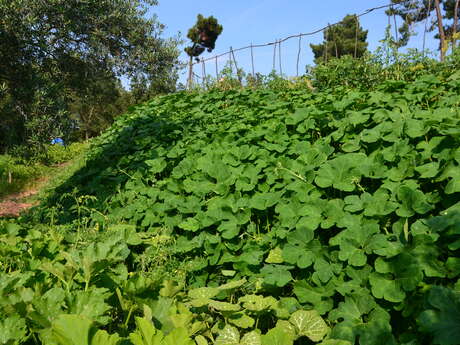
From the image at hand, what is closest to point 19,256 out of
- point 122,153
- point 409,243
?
point 409,243

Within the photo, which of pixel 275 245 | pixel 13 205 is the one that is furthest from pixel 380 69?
pixel 13 205

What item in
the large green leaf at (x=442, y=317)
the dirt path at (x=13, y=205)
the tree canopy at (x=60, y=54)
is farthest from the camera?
the dirt path at (x=13, y=205)

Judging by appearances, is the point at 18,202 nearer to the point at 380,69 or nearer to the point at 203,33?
the point at 380,69

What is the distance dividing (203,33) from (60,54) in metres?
29.7

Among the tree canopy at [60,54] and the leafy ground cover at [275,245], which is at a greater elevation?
the tree canopy at [60,54]

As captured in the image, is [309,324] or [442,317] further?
[309,324]

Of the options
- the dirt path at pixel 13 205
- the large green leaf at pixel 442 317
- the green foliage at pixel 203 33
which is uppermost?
the green foliage at pixel 203 33

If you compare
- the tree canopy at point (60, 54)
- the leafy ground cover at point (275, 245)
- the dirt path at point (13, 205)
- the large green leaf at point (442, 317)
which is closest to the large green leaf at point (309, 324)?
the leafy ground cover at point (275, 245)

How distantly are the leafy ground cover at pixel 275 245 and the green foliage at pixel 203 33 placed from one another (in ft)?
100

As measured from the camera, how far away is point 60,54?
19.4ft

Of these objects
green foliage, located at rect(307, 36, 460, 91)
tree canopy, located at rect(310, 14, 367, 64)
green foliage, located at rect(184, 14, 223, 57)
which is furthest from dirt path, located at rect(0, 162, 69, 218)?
tree canopy, located at rect(310, 14, 367, 64)

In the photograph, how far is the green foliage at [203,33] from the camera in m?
33.5

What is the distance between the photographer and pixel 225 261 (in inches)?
118

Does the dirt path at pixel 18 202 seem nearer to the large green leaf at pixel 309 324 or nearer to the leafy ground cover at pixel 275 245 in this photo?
the leafy ground cover at pixel 275 245
